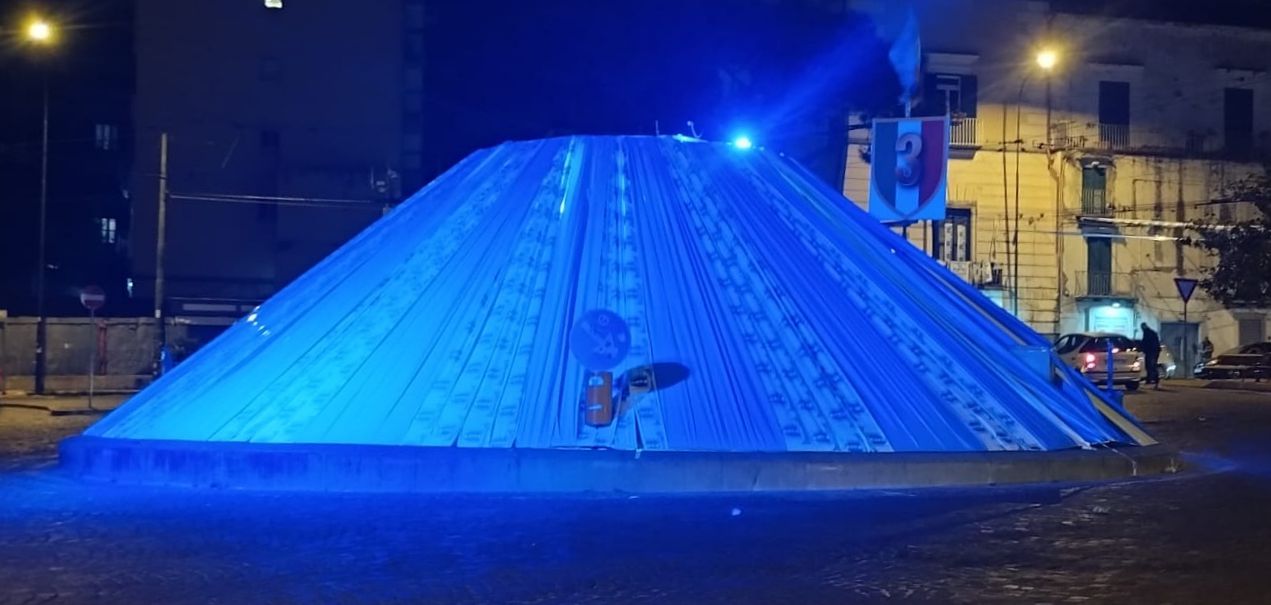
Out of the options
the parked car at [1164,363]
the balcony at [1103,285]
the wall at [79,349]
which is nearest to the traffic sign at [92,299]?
the wall at [79,349]

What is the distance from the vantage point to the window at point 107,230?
5159cm

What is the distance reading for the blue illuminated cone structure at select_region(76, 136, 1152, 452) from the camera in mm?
13359

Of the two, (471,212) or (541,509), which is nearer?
(541,509)

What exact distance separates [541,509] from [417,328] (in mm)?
4218

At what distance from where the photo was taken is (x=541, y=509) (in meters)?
11.1

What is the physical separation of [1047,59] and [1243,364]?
1126 cm

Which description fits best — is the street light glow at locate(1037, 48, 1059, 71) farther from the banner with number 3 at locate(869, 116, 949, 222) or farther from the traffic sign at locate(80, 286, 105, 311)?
the traffic sign at locate(80, 286, 105, 311)

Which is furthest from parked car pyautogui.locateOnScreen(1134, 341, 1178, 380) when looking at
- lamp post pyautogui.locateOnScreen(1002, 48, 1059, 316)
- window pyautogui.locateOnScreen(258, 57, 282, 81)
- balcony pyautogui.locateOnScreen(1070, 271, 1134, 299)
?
window pyautogui.locateOnScreen(258, 57, 282, 81)

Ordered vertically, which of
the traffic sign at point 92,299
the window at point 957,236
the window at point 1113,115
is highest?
the window at point 1113,115

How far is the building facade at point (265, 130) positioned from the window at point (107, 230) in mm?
10714

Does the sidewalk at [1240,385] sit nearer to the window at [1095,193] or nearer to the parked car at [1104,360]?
the parked car at [1104,360]

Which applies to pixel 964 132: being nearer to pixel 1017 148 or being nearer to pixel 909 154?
pixel 1017 148

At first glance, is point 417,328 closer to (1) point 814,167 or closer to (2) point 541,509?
(2) point 541,509

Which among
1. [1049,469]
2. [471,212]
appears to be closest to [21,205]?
[471,212]
